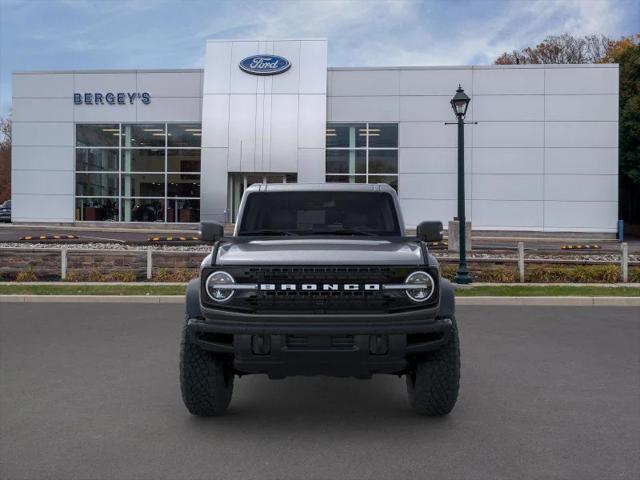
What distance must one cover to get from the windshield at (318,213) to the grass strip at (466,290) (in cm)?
751

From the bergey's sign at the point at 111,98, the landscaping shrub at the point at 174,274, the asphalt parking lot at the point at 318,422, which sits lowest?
the asphalt parking lot at the point at 318,422

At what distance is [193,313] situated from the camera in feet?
15.3

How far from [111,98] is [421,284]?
32285mm

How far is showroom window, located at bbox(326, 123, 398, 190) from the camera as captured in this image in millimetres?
32125

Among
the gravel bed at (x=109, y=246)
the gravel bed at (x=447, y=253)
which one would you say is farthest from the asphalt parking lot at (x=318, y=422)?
the gravel bed at (x=109, y=246)

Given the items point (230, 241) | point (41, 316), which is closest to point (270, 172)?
point (41, 316)

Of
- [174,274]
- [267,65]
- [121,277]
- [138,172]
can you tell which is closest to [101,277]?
[121,277]

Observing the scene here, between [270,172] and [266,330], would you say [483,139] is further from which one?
[266,330]

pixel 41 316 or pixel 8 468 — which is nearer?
pixel 8 468

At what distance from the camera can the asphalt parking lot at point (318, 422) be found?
4020 millimetres

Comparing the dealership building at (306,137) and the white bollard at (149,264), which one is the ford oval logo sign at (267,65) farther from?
the white bollard at (149,264)

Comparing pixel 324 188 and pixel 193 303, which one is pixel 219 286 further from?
pixel 324 188

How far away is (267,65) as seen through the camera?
31875 mm

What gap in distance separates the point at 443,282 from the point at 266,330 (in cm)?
147
